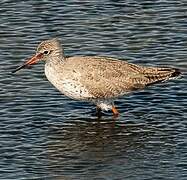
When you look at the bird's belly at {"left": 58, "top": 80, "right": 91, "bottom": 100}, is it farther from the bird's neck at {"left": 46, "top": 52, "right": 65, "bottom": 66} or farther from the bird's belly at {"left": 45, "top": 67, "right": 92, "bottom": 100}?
the bird's neck at {"left": 46, "top": 52, "right": 65, "bottom": 66}

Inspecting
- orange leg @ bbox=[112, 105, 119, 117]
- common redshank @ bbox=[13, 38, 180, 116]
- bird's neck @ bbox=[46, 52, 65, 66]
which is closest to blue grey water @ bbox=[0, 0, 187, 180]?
orange leg @ bbox=[112, 105, 119, 117]

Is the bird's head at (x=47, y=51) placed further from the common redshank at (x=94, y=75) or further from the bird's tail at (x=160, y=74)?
the bird's tail at (x=160, y=74)

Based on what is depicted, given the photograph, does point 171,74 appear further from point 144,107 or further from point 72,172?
point 72,172

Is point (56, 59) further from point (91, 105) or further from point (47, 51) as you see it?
point (91, 105)

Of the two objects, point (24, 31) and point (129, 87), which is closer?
point (129, 87)

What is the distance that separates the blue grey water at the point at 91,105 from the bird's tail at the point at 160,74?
45cm

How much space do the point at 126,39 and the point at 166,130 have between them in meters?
4.74

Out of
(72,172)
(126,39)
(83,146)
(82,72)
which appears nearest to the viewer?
(72,172)

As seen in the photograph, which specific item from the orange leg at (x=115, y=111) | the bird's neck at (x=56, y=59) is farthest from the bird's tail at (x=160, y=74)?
the bird's neck at (x=56, y=59)

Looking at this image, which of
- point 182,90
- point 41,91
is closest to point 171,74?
point 182,90

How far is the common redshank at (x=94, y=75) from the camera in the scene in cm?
1789

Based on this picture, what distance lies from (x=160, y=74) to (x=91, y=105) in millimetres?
1470

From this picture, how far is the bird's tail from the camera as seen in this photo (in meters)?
18.4

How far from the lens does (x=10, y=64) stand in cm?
2034
